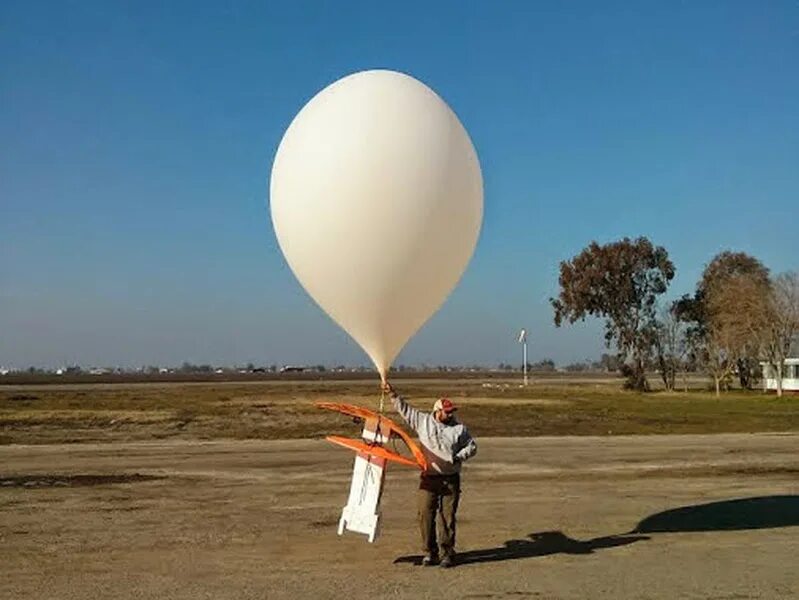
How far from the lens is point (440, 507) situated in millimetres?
Result: 8375

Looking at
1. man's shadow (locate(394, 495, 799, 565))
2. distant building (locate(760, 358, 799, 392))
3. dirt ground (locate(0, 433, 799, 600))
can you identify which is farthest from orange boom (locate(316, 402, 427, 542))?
distant building (locate(760, 358, 799, 392))

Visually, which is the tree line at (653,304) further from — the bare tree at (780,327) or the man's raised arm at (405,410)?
the man's raised arm at (405,410)

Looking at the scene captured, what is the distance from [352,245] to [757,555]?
5.32 metres

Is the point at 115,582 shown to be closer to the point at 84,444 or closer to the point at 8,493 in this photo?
the point at 8,493

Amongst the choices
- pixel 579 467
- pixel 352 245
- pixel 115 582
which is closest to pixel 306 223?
pixel 352 245

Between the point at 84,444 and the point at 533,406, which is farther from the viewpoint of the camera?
the point at 533,406

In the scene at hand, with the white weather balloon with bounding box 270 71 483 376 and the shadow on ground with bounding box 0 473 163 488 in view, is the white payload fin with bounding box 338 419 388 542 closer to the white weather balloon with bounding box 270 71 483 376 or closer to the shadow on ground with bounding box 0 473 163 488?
the white weather balloon with bounding box 270 71 483 376

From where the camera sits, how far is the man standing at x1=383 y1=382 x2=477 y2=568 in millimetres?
8195

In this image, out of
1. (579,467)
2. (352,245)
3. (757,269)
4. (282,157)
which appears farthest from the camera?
(757,269)

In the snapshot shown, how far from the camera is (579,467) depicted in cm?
1653

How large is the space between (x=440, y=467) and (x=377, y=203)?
263 centimetres

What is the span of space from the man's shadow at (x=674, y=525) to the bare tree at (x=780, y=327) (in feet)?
139

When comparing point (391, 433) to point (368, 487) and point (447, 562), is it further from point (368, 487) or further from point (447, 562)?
point (447, 562)

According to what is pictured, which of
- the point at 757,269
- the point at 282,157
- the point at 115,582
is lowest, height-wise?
the point at 115,582
